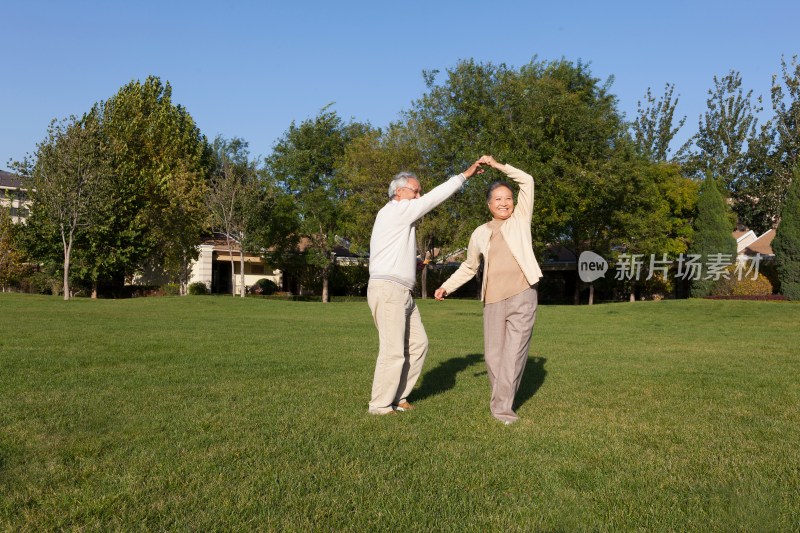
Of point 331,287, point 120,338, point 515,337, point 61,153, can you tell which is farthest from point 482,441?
point 331,287

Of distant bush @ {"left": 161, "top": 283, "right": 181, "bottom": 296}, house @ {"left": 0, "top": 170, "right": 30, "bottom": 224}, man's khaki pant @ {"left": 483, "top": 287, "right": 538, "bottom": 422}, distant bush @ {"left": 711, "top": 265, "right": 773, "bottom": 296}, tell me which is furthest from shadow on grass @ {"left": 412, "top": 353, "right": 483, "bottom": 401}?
distant bush @ {"left": 161, "top": 283, "right": 181, "bottom": 296}

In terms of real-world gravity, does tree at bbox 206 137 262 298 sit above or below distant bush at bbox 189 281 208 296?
above

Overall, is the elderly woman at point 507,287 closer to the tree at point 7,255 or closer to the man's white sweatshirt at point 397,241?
the man's white sweatshirt at point 397,241

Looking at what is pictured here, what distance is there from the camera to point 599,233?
3944cm

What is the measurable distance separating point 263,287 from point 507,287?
44896 millimetres

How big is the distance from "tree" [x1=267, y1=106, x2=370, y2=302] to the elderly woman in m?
35.2

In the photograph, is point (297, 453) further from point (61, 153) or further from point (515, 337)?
point (61, 153)

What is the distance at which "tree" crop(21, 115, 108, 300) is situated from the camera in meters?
33.3

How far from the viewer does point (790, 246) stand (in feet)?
104

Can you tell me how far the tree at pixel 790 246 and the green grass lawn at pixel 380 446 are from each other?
25.2 m

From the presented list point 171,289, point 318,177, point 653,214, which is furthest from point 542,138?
point 171,289

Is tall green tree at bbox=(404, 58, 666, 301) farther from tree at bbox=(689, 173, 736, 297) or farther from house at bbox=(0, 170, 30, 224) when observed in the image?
house at bbox=(0, 170, 30, 224)

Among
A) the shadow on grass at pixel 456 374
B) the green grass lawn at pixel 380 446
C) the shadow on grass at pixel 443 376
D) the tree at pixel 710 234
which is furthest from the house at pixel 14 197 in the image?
the tree at pixel 710 234

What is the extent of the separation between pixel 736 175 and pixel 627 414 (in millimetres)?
56736
